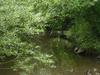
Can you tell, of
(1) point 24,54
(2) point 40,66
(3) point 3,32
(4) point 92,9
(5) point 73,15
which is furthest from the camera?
(5) point 73,15

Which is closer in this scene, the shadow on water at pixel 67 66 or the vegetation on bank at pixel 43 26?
the vegetation on bank at pixel 43 26

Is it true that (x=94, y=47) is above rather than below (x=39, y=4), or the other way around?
below

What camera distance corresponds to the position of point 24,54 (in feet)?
38.7

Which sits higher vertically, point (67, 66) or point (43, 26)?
point (43, 26)

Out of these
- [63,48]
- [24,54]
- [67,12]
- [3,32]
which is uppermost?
[3,32]

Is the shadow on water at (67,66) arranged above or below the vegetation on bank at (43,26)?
below

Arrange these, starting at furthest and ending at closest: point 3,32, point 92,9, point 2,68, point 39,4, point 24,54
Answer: point 39,4
point 92,9
point 2,68
point 24,54
point 3,32

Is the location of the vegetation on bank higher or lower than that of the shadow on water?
higher

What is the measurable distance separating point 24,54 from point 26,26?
1.26 meters

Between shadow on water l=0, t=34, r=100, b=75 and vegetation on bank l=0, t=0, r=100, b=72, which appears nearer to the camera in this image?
vegetation on bank l=0, t=0, r=100, b=72

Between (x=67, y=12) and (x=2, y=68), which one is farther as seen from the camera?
(x=67, y=12)

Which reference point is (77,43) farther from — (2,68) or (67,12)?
(2,68)

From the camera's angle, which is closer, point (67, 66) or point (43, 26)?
point (43, 26)

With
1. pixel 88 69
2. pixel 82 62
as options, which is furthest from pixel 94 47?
pixel 88 69
